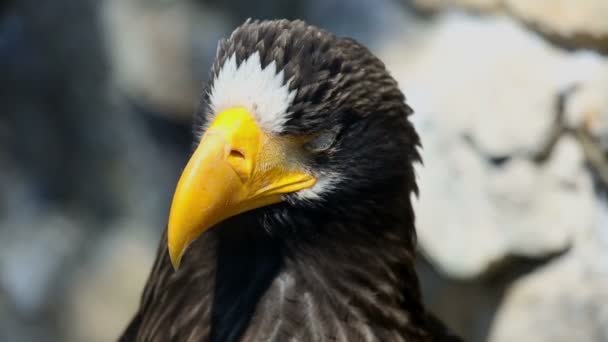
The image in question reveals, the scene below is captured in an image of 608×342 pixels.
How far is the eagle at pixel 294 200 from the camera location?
1.35 m

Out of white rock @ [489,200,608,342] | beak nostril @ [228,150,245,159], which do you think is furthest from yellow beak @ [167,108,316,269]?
white rock @ [489,200,608,342]

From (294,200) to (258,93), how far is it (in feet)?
0.50

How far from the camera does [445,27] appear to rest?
2785 mm

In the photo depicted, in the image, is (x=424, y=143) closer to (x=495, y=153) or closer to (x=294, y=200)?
(x=495, y=153)

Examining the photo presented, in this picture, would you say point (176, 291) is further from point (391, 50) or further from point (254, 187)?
point (391, 50)

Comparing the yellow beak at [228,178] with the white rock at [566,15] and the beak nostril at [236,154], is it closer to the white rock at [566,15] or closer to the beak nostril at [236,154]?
the beak nostril at [236,154]

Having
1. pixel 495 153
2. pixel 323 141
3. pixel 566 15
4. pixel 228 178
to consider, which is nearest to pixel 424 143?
pixel 495 153

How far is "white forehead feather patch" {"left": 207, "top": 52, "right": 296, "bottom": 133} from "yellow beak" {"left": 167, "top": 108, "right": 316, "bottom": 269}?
1 centimetres

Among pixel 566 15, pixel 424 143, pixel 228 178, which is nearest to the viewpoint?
pixel 228 178

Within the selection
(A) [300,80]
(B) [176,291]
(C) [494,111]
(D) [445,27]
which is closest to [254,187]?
(A) [300,80]

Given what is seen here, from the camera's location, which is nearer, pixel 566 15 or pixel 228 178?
pixel 228 178

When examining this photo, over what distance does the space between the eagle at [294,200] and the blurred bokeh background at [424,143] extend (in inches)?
42.8

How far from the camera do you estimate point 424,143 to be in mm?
2689

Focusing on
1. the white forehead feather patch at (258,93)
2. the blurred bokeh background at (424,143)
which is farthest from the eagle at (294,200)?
the blurred bokeh background at (424,143)
